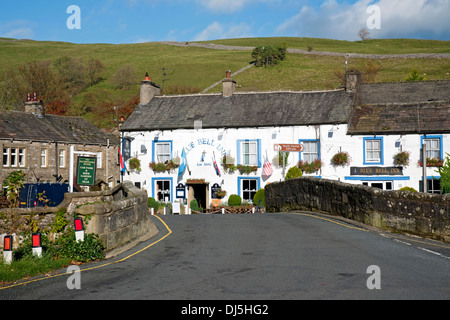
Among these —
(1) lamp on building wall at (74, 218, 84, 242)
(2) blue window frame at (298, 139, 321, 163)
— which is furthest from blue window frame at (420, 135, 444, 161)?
(1) lamp on building wall at (74, 218, 84, 242)

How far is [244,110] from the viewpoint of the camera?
3834cm

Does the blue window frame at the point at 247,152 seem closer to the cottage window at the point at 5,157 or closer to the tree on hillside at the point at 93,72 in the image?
the cottage window at the point at 5,157

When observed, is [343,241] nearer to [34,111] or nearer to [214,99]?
[214,99]

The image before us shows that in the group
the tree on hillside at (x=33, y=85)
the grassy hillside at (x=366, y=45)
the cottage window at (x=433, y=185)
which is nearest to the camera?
the cottage window at (x=433, y=185)

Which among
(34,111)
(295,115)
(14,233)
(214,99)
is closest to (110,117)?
(34,111)

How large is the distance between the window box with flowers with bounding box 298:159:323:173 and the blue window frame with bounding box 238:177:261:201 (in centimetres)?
341

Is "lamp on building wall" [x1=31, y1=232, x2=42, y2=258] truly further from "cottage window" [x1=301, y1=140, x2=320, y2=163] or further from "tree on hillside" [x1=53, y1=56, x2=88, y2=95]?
"tree on hillside" [x1=53, y1=56, x2=88, y2=95]

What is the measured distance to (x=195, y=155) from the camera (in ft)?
124

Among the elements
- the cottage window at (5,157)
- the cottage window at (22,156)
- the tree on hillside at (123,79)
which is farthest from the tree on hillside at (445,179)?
the tree on hillside at (123,79)

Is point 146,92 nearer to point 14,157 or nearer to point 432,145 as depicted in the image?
point 14,157

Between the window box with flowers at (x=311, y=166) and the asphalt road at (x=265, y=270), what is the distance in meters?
19.8

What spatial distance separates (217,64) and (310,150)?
7128 centimetres

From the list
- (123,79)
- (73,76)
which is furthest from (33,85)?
(123,79)

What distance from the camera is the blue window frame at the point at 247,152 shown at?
1447 inches
